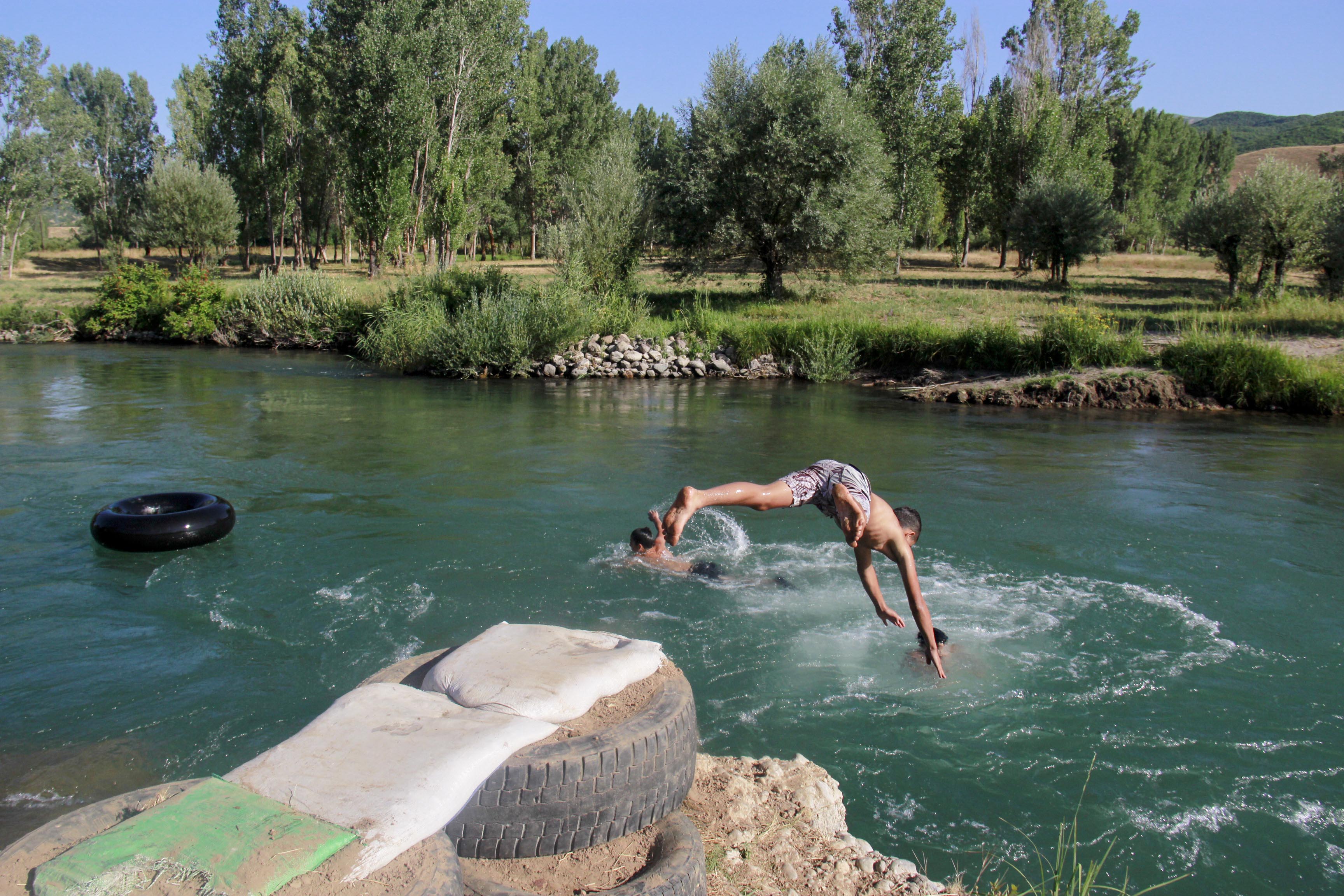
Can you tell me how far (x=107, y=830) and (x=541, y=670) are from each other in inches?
66.5

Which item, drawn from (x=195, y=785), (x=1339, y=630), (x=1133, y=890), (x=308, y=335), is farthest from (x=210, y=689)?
(x=308, y=335)

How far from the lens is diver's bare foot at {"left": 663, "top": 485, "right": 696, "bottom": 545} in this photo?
6.26 m

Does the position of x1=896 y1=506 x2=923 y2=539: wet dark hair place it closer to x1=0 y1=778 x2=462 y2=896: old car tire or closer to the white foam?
x1=0 y1=778 x2=462 y2=896: old car tire

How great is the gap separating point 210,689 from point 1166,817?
5.95m

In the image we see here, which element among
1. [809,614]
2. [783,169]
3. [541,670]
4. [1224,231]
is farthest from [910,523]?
[1224,231]

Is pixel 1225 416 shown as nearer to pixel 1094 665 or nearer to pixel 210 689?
pixel 1094 665

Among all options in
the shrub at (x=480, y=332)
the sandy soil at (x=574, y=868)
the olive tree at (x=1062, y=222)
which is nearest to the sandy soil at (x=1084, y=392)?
the shrub at (x=480, y=332)

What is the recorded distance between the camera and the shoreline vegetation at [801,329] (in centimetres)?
2027

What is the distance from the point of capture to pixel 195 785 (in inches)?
121

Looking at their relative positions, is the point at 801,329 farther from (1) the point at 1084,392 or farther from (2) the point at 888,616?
(2) the point at 888,616

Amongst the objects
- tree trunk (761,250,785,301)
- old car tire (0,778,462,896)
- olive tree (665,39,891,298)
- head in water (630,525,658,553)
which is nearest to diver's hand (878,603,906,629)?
head in water (630,525,658,553)

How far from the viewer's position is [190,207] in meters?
45.2

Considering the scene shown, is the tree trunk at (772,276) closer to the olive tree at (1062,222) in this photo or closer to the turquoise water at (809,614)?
the olive tree at (1062,222)

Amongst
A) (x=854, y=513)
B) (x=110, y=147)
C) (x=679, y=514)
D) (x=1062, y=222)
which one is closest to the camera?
(x=854, y=513)
